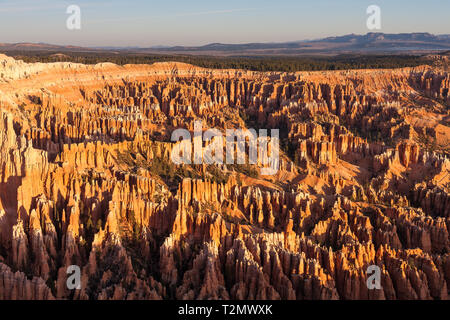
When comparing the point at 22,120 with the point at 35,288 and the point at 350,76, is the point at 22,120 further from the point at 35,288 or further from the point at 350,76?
the point at 350,76

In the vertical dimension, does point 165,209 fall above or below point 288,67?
below

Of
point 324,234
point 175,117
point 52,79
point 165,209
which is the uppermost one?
point 52,79

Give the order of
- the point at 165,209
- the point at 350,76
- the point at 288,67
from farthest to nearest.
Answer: the point at 288,67 < the point at 350,76 < the point at 165,209

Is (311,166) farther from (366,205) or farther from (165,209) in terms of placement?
(165,209)

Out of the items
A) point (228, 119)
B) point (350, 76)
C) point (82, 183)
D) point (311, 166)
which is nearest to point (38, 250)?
point (82, 183)

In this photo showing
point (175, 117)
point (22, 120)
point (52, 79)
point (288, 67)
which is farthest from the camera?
point (288, 67)

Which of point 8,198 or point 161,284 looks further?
point 8,198
